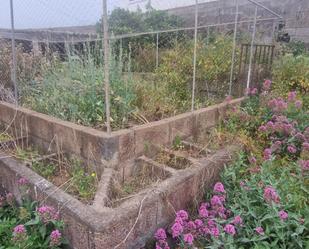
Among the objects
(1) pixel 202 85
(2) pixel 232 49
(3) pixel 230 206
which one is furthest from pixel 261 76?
(3) pixel 230 206

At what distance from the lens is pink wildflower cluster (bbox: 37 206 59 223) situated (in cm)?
203

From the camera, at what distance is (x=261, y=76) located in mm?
4531

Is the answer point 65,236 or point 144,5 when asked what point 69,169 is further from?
point 144,5

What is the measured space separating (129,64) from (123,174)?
1.34 m

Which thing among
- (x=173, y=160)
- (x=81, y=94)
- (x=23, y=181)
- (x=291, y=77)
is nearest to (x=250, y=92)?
(x=291, y=77)

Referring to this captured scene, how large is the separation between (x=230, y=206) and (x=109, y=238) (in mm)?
944

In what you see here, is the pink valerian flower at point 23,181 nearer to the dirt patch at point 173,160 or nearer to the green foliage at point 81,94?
the green foliage at point 81,94

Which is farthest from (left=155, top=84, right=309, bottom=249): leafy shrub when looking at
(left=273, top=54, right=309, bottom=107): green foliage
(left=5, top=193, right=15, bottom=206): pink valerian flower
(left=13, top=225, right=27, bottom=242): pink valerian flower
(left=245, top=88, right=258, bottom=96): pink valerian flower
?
(left=5, top=193, right=15, bottom=206): pink valerian flower

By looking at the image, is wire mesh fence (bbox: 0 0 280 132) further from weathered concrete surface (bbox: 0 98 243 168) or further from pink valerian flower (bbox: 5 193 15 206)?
pink valerian flower (bbox: 5 193 15 206)

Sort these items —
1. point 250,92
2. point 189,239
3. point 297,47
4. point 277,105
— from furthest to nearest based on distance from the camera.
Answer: point 297,47, point 250,92, point 277,105, point 189,239

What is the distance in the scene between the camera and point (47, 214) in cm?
204

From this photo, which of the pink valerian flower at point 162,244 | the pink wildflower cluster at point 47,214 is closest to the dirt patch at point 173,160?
the pink valerian flower at point 162,244

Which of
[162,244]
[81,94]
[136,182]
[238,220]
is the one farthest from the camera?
[81,94]

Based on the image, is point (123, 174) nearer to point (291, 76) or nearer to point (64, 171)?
point (64, 171)
